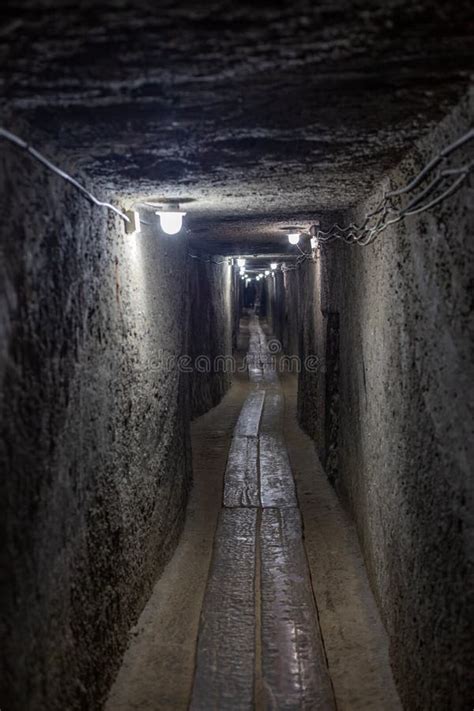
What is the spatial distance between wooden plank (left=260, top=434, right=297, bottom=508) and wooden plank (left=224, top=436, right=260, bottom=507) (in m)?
0.09

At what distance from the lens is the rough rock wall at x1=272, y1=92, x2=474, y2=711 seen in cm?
237

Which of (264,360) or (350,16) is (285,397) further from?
→ (350,16)

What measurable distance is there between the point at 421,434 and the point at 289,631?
191 centimetres

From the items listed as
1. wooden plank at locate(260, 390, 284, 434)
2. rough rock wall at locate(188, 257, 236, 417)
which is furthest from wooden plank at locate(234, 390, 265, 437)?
rough rock wall at locate(188, 257, 236, 417)

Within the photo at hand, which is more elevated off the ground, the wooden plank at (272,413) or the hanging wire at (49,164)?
the hanging wire at (49,164)

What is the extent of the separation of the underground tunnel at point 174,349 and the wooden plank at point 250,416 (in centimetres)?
345

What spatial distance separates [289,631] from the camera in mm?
4137

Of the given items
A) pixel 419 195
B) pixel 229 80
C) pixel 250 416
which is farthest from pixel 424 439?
pixel 250 416

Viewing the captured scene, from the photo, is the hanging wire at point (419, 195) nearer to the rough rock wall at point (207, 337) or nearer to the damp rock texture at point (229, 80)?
the damp rock texture at point (229, 80)

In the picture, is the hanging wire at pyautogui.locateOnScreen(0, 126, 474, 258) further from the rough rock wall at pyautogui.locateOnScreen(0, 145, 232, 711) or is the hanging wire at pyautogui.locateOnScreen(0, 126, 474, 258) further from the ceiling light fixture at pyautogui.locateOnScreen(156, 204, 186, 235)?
the ceiling light fixture at pyautogui.locateOnScreen(156, 204, 186, 235)

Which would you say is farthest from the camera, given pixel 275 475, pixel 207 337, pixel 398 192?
pixel 207 337

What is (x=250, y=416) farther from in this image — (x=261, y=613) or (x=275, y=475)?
(x=261, y=613)

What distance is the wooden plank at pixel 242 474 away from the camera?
6669 mm

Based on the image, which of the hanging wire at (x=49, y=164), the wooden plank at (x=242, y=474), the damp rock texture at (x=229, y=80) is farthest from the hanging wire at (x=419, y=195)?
→ the wooden plank at (x=242, y=474)
